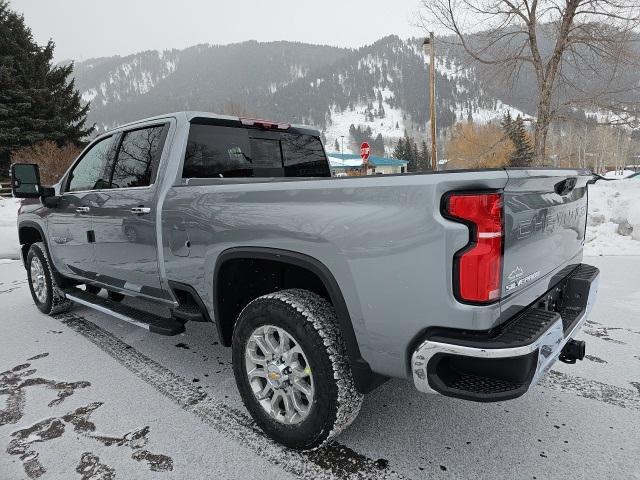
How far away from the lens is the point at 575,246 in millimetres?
2650

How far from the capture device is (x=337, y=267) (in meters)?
2.01

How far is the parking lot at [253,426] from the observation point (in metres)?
2.16

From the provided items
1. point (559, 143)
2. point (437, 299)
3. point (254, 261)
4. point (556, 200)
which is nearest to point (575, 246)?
point (556, 200)

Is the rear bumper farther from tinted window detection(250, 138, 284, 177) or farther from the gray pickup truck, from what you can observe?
tinted window detection(250, 138, 284, 177)

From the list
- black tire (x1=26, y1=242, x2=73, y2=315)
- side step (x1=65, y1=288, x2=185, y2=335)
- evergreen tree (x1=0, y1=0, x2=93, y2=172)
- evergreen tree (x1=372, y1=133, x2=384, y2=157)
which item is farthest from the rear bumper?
evergreen tree (x1=372, y1=133, x2=384, y2=157)

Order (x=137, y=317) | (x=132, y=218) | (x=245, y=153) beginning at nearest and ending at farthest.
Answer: (x=132, y=218), (x=137, y=317), (x=245, y=153)

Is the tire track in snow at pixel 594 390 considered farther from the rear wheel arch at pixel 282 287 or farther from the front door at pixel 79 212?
the front door at pixel 79 212

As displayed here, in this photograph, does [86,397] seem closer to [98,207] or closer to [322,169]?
[98,207]

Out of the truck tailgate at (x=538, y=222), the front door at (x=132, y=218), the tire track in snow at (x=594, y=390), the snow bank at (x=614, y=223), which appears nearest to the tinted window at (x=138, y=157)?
the front door at (x=132, y=218)

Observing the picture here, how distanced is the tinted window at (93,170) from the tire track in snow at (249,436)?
1.53 m

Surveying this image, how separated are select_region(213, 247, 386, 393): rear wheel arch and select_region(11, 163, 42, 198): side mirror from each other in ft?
8.69

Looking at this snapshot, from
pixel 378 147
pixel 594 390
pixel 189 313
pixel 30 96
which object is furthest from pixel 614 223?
pixel 378 147

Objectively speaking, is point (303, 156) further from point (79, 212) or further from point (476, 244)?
point (476, 244)

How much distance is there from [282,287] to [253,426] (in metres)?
0.85
